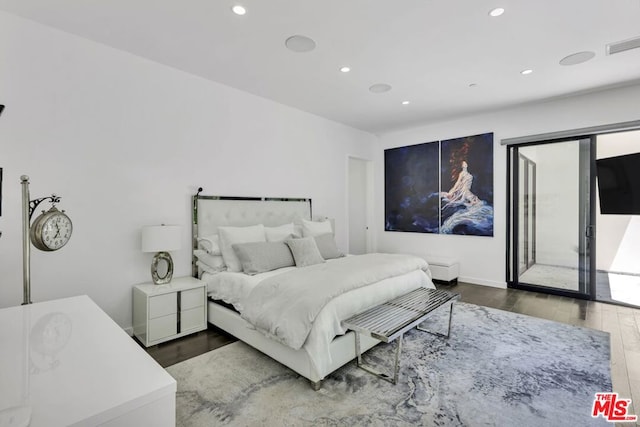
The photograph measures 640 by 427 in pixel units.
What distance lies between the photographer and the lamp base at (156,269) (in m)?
3.08

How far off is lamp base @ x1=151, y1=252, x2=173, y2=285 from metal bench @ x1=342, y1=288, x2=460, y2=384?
1.94 metres

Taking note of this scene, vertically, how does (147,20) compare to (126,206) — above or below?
above

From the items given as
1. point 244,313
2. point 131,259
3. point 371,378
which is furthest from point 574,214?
point 131,259

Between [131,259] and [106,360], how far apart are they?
7.42 feet

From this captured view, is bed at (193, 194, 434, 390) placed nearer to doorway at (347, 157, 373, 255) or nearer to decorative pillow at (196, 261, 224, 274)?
decorative pillow at (196, 261, 224, 274)

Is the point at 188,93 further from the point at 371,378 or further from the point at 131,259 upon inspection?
the point at 371,378

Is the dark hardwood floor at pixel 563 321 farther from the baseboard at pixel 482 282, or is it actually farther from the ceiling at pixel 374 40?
the ceiling at pixel 374 40

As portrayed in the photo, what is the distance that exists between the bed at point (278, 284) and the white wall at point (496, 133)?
6.28ft


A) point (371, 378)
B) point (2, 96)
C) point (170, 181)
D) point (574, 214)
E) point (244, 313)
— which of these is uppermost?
point (2, 96)

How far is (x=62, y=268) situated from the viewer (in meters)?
2.65

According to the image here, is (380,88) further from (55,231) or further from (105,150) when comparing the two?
(55,231)

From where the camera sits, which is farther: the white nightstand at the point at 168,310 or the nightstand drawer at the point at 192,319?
the nightstand drawer at the point at 192,319

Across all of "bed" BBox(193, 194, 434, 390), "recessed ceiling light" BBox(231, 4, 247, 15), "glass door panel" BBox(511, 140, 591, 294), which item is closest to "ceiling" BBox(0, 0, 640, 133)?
"recessed ceiling light" BBox(231, 4, 247, 15)
